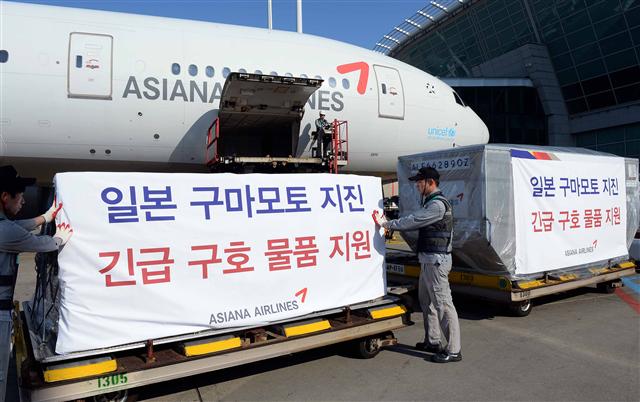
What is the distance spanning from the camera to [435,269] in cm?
498

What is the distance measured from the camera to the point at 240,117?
10961 mm

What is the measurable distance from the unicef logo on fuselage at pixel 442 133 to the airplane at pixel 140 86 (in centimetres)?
119

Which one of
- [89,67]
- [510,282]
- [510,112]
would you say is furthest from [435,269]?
[510,112]

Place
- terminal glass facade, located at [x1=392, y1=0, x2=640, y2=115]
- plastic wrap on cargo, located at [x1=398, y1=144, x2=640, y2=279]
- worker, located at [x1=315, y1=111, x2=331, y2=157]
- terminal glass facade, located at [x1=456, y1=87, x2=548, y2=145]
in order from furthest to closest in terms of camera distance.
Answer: terminal glass facade, located at [x1=456, y1=87, x2=548, y2=145] < terminal glass facade, located at [x1=392, y1=0, x2=640, y2=115] < worker, located at [x1=315, y1=111, x2=331, y2=157] < plastic wrap on cargo, located at [x1=398, y1=144, x2=640, y2=279]

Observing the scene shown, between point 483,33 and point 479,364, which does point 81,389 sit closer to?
point 479,364

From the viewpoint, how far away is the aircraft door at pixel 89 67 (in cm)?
928

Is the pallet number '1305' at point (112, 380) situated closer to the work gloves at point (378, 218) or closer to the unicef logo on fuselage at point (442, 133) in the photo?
the work gloves at point (378, 218)

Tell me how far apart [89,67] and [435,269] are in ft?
26.1

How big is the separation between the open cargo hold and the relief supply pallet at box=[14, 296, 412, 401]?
8 cm

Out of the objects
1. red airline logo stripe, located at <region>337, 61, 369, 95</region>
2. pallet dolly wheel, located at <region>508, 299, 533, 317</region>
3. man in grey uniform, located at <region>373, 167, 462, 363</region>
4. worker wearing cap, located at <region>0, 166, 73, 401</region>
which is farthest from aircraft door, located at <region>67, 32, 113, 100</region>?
pallet dolly wheel, located at <region>508, 299, 533, 317</region>

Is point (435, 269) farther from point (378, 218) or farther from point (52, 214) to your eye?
point (52, 214)

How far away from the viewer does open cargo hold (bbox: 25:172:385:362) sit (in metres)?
3.40

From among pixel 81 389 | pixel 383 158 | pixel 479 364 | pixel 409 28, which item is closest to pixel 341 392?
pixel 479 364

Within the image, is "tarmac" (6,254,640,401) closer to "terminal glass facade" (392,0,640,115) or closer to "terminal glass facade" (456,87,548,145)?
"terminal glass facade" (392,0,640,115)
